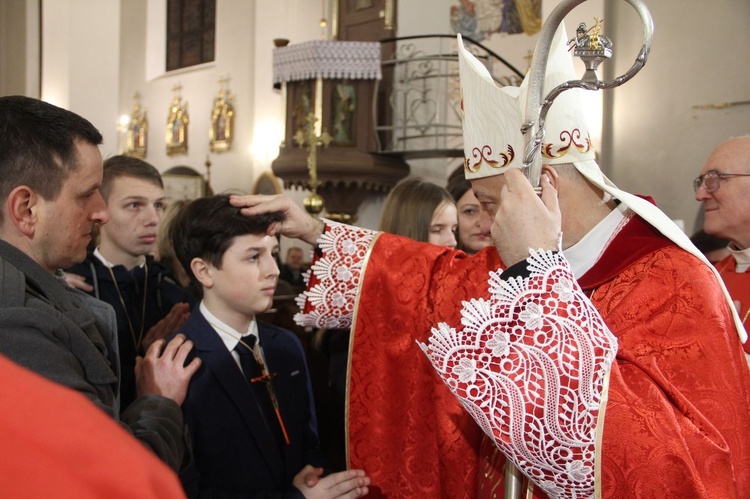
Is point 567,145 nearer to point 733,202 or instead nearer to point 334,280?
point 334,280

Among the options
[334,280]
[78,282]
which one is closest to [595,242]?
[334,280]

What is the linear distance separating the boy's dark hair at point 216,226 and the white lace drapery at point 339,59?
6743 millimetres

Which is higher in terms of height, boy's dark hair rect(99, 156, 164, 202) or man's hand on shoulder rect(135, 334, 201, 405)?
boy's dark hair rect(99, 156, 164, 202)

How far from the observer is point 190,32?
15.7m

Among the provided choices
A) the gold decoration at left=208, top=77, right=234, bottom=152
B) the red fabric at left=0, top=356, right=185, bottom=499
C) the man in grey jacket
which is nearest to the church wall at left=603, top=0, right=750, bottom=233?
the man in grey jacket

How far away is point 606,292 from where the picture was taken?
173cm

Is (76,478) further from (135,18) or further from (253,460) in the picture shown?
(135,18)

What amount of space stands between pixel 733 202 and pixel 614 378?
181 centimetres

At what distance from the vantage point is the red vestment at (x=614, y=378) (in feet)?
4.57

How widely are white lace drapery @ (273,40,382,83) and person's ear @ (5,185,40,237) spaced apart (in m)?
7.55

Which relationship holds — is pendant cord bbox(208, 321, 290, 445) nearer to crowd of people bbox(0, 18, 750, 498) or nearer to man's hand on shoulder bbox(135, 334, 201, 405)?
crowd of people bbox(0, 18, 750, 498)

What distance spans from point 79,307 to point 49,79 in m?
10.2

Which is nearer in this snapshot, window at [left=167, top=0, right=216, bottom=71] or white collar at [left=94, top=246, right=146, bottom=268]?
white collar at [left=94, top=246, right=146, bottom=268]

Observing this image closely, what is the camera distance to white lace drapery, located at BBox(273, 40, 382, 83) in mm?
8766
